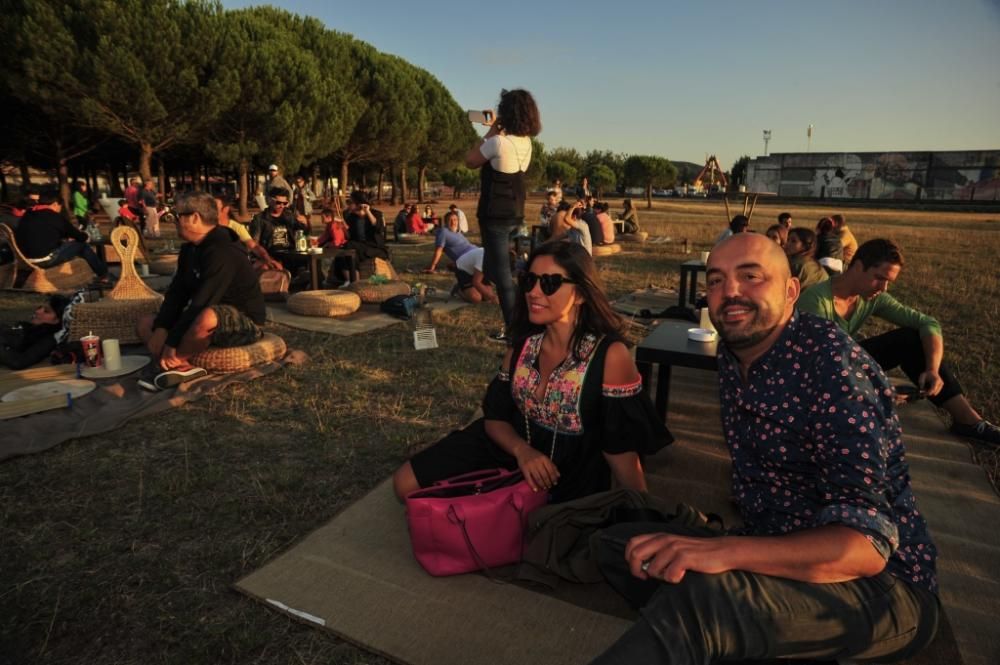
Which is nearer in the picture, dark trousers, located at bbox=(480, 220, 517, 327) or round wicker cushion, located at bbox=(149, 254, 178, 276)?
dark trousers, located at bbox=(480, 220, 517, 327)

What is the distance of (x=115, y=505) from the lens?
3.30 m

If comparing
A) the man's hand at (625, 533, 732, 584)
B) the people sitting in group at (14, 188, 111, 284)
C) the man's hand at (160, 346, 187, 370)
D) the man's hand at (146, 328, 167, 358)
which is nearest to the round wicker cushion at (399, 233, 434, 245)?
the people sitting in group at (14, 188, 111, 284)

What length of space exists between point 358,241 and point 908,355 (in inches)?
342

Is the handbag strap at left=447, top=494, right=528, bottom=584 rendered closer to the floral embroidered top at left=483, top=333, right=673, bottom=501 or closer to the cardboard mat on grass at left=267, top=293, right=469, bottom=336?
the floral embroidered top at left=483, top=333, right=673, bottom=501

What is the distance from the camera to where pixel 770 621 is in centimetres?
162

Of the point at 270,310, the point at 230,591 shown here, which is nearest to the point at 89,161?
the point at 270,310

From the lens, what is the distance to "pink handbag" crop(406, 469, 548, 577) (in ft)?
8.34

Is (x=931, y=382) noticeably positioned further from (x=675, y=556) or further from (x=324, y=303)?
(x=324, y=303)

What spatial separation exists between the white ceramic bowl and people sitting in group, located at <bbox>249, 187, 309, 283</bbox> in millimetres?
6956

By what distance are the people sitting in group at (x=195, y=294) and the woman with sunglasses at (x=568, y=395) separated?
3.23m

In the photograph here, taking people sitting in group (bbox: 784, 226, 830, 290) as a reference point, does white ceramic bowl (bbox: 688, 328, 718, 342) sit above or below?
below

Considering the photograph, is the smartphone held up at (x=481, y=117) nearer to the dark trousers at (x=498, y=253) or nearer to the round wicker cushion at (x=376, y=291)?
the dark trousers at (x=498, y=253)

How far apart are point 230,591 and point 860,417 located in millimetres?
2665

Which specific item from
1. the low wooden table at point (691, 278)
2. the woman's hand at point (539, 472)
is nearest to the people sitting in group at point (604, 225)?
the low wooden table at point (691, 278)
